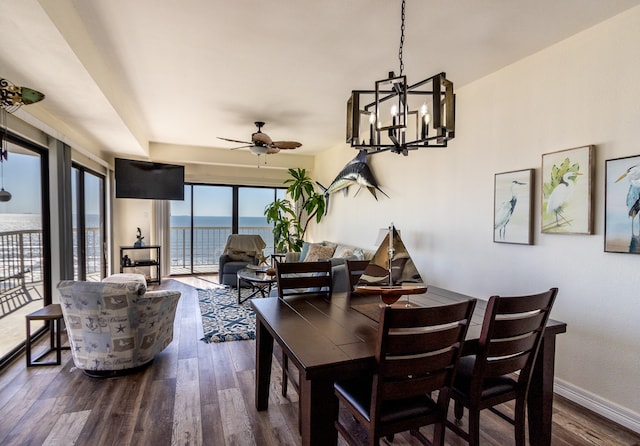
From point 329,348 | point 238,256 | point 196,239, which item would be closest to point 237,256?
point 238,256

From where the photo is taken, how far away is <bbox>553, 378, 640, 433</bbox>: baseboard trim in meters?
2.15

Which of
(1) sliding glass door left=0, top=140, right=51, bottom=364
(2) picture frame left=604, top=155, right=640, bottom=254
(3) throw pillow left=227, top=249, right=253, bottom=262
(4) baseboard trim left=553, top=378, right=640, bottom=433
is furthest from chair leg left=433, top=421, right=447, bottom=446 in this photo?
(3) throw pillow left=227, top=249, right=253, bottom=262

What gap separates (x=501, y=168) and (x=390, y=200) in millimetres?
1750

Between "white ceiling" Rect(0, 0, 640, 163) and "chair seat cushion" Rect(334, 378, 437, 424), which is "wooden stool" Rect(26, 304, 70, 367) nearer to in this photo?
"white ceiling" Rect(0, 0, 640, 163)

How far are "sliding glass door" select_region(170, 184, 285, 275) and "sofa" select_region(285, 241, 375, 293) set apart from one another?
75.0 inches

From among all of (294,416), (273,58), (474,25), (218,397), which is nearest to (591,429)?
(294,416)

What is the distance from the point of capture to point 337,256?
5.29m

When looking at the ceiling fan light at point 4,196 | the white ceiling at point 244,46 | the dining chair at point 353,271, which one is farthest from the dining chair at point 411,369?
the ceiling fan light at point 4,196

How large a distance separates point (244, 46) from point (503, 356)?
8.90ft

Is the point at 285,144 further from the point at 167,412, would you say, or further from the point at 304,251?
the point at 167,412

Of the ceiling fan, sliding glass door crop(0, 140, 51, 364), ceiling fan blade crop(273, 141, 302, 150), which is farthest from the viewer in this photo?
ceiling fan blade crop(273, 141, 302, 150)

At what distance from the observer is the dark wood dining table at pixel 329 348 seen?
140cm

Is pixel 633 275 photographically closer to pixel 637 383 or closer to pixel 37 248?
pixel 637 383

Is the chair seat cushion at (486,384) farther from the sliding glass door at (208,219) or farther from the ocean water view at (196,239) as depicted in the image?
the sliding glass door at (208,219)
